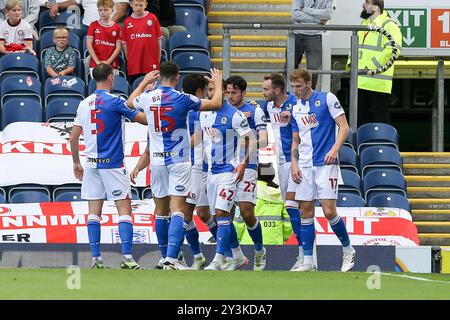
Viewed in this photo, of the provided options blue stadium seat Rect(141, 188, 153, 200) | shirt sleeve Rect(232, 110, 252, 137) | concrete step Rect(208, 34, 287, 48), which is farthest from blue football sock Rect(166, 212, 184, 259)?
concrete step Rect(208, 34, 287, 48)

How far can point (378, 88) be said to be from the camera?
20.0 meters

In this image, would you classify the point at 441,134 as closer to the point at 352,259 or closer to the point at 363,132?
the point at 363,132

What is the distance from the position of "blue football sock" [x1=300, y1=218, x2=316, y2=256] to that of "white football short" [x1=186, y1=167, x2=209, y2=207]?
1.07 meters

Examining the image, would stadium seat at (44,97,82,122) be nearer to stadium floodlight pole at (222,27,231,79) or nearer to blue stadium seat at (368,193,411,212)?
stadium floodlight pole at (222,27,231,79)

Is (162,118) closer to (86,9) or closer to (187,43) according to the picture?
(187,43)

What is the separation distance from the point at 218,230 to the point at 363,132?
531 cm

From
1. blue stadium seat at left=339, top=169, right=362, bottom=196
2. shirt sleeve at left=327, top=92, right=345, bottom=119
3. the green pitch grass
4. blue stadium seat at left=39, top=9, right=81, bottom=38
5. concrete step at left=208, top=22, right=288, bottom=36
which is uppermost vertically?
blue stadium seat at left=39, top=9, right=81, bottom=38

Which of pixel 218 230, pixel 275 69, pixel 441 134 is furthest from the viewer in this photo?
pixel 441 134

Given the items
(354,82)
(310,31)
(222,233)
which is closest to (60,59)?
(310,31)

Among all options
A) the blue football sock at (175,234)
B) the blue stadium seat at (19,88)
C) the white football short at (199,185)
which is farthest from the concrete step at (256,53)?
the blue football sock at (175,234)

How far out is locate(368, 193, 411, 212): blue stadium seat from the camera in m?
18.4

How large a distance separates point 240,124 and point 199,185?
2.89 ft

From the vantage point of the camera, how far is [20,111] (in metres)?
18.8
